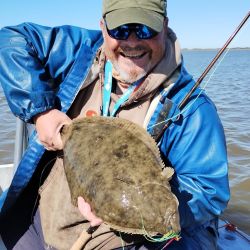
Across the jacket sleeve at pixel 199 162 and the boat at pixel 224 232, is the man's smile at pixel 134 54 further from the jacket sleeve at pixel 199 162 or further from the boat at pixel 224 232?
the boat at pixel 224 232

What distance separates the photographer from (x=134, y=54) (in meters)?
2.89

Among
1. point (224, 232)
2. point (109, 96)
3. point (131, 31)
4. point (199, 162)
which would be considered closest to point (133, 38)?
point (131, 31)

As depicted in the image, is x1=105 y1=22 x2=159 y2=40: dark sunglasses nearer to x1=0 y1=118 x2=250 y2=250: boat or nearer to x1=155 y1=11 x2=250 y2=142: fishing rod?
x1=155 y1=11 x2=250 y2=142: fishing rod

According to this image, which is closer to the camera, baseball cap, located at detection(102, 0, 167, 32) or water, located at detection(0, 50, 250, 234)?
baseball cap, located at detection(102, 0, 167, 32)

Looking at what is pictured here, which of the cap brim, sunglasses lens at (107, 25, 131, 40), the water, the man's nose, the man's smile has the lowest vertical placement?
the water

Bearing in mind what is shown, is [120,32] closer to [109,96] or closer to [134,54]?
[134,54]

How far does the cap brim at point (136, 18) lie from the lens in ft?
8.92

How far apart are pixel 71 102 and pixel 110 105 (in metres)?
0.30

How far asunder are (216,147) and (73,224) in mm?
1205

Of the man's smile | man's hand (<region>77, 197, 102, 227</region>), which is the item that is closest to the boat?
the man's smile

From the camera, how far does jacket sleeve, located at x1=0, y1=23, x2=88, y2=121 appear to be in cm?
296

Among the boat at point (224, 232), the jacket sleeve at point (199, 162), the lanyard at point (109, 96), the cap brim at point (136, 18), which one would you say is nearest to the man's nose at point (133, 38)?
the cap brim at point (136, 18)

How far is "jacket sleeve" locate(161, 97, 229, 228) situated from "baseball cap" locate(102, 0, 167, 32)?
0.66m

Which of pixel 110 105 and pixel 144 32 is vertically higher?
pixel 144 32
